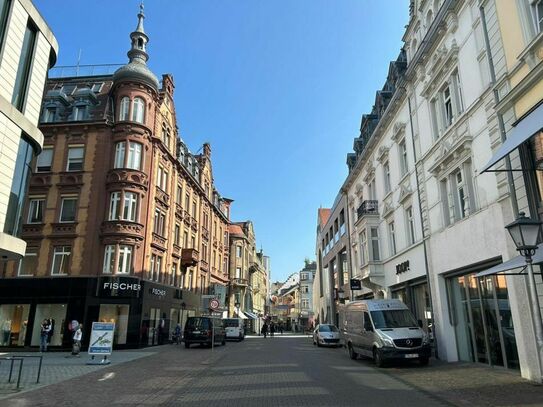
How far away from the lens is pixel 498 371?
13.1m

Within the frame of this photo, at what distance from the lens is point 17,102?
1489cm

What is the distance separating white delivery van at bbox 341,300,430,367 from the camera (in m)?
15.0

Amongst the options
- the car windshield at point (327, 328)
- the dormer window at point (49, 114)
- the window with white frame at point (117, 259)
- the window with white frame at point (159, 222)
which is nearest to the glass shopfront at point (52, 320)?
the window with white frame at point (117, 259)

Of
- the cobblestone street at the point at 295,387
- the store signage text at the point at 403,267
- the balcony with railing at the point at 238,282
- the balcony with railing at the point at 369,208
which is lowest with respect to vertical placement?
the cobblestone street at the point at 295,387

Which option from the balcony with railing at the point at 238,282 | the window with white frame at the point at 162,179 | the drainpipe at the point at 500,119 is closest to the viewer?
the drainpipe at the point at 500,119

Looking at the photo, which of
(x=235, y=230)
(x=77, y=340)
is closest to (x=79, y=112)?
(x=77, y=340)

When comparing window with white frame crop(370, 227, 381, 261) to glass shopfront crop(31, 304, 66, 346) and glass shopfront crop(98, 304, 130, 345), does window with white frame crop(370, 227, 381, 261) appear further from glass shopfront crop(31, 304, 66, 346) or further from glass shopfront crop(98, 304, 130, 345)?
glass shopfront crop(31, 304, 66, 346)

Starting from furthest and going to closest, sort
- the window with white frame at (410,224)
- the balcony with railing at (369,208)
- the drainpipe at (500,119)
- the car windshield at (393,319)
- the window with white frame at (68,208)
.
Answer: the window with white frame at (68,208) < the balcony with railing at (369,208) < the window with white frame at (410,224) < the car windshield at (393,319) < the drainpipe at (500,119)

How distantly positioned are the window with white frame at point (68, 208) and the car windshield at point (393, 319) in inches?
836

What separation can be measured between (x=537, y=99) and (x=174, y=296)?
2910 cm

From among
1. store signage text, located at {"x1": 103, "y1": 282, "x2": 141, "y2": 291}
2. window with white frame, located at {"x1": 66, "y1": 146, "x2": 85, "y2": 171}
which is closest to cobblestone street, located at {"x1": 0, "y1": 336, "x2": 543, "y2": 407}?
store signage text, located at {"x1": 103, "y1": 282, "x2": 141, "y2": 291}

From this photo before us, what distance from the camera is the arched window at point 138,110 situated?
3045 centimetres

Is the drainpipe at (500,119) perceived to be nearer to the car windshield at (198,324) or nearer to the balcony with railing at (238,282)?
the car windshield at (198,324)

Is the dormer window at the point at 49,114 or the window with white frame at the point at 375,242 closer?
the window with white frame at the point at 375,242
